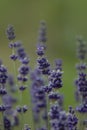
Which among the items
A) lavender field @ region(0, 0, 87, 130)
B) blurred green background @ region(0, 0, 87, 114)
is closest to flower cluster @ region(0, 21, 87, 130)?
lavender field @ region(0, 0, 87, 130)

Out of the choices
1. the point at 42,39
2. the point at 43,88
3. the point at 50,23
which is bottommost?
the point at 43,88

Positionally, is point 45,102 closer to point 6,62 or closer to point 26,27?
point 6,62

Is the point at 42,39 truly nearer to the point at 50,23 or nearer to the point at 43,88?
the point at 43,88

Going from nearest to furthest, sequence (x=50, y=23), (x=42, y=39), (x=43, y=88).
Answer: (x=43, y=88)
(x=42, y=39)
(x=50, y=23)

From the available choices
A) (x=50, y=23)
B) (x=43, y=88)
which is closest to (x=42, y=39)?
(x=43, y=88)

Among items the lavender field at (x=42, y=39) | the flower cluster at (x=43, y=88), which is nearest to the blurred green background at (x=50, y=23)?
the lavender field at (x=42, y=39)

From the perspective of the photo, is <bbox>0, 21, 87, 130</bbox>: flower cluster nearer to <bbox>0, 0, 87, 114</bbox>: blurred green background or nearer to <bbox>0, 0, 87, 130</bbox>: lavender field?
<bbox>0, 0, 87, 130</bbox>: lavender field

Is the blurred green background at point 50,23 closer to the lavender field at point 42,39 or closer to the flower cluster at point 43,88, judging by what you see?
Answer: the lavender field at point 42,39

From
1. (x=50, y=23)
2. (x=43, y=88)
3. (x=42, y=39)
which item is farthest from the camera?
(x=50, y=23)

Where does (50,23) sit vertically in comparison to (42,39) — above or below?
above
